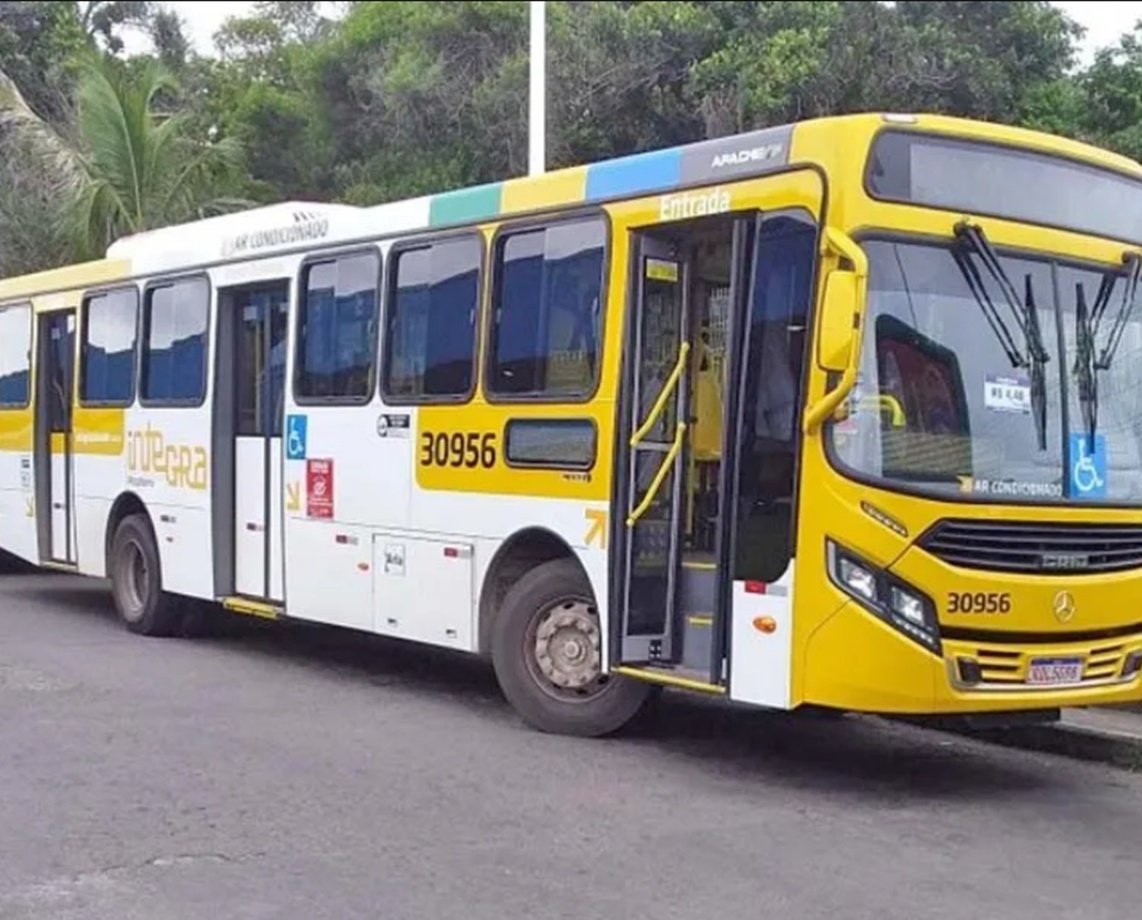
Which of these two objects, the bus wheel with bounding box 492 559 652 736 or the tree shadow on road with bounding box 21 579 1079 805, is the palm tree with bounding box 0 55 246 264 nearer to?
the tree shadow on road with bounding box 21 579 1079 805

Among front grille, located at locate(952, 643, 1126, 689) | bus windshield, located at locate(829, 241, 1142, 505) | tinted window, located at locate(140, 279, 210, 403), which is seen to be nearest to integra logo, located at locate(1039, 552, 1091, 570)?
bus windshield, located at locate(829, 241, 1142, 505)

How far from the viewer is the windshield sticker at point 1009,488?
7855 millimetres

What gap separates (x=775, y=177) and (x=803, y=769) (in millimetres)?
3065

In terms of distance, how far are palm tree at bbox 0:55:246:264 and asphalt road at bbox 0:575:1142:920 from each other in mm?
12932

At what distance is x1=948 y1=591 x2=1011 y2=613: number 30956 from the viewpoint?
7.79 metres

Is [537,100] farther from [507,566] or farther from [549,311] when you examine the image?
[507,566]

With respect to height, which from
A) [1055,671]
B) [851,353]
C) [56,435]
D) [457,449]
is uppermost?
[851,353]

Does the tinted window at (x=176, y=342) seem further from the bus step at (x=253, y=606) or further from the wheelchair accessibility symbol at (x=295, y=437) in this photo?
the bus step at (x=253, y=606)

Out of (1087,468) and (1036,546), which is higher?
(1087,468)

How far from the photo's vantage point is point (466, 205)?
10.2 metres

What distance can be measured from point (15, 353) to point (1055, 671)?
36.6 feet

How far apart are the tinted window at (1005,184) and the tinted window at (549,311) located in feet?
5.96

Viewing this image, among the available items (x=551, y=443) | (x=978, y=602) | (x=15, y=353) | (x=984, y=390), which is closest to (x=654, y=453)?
(x=551, y=443)

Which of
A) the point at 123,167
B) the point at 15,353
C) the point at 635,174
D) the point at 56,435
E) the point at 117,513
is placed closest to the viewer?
the point at 635,174
